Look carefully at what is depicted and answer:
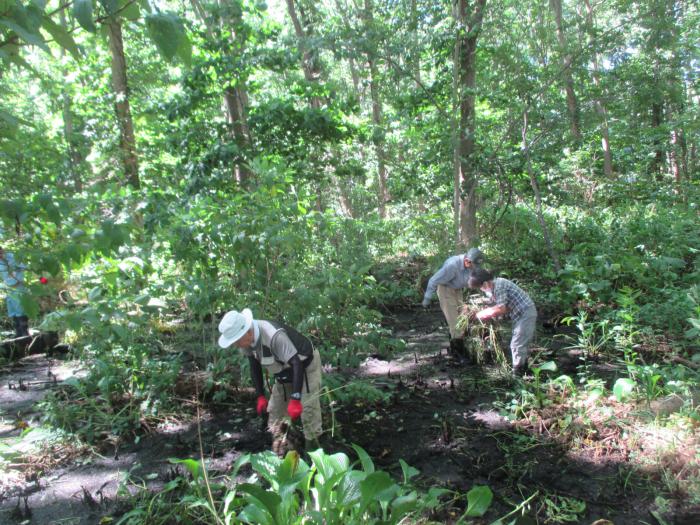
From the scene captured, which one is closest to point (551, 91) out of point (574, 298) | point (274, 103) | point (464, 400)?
point (574, 298)

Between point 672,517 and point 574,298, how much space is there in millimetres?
4053

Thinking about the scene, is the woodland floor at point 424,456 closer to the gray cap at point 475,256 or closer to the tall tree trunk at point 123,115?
the gray cap at point 475,256

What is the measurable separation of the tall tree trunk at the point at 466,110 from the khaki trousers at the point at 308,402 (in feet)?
17.9

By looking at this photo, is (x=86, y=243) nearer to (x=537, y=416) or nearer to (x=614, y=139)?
(x=537, y=416)

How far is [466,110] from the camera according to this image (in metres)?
8.61

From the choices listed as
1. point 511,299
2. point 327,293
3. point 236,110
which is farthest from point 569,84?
point 327,293

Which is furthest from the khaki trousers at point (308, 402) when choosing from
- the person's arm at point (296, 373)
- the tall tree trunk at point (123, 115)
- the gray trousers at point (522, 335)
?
the tall tree trunk at point (123, 115)

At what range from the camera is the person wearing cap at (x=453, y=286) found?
612 cm

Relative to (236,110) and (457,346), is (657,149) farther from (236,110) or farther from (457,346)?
(236,110)

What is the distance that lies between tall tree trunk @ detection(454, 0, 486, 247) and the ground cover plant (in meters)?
0.05

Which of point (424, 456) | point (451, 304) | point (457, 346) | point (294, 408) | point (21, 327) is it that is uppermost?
point (21, 327)

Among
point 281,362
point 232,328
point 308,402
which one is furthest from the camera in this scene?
point 308,402

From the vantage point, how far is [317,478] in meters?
2.75

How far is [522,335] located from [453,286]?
131cm
